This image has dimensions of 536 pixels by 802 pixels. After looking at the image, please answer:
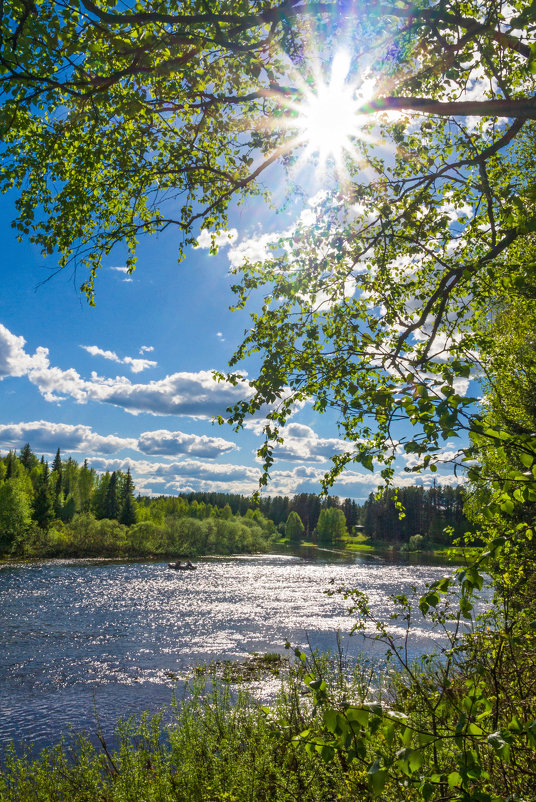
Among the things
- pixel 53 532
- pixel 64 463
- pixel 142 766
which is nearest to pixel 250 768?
pixel 142 766

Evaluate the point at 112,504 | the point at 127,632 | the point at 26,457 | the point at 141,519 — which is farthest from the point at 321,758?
the point at 26,457

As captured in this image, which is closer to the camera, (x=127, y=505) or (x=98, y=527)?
(x=98, y=527)

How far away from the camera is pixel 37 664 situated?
19.2 m

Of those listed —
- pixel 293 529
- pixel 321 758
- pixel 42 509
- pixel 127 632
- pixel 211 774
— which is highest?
pixel 321 758

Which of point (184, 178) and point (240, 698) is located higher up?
point (184, 178)

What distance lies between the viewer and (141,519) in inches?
4173

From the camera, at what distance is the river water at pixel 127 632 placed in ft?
49.2

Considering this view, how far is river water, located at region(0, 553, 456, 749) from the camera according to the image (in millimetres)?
14984

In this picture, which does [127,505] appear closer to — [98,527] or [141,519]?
[141,519]

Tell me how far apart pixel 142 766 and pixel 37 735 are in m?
7.12

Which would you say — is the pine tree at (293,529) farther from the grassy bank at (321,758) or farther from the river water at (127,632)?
the grassy bank at (321,758)

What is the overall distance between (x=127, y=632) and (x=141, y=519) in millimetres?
84143

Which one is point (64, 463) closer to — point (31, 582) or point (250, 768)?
point (31, 582)

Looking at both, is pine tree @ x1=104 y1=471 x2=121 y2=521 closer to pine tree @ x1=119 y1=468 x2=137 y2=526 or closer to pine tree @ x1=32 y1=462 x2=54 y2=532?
pine tree @ x1=119 y1=468 x2=137 y2=526
